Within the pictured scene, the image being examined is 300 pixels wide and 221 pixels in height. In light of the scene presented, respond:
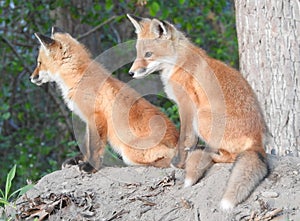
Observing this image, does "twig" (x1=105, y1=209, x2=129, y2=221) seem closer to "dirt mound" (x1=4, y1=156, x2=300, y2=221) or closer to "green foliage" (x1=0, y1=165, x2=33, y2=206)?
"dirt mound" (x1=4, y1=156, x2=300, y2=221)

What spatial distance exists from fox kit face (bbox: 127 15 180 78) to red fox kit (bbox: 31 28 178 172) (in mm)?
402

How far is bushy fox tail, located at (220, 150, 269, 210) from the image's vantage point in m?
5.06

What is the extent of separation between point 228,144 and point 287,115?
1538mm

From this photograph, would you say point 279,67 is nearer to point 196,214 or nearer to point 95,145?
point 95,145

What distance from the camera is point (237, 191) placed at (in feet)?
16.6

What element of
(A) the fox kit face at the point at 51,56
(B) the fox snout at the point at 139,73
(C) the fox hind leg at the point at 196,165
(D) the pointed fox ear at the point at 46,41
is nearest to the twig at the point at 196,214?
(C) the fox hind leg at the point at 196,165

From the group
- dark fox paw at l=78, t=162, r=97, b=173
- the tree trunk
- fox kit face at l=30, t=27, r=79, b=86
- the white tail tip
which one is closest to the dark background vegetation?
the tree trunk

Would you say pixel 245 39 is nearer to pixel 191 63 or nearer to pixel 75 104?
pixel 191 63

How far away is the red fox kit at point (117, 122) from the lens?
6.24 meters

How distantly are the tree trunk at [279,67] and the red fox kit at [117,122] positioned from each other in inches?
53.4

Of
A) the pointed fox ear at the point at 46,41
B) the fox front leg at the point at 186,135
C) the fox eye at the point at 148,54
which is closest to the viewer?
the fox front leg at the point at 186,135

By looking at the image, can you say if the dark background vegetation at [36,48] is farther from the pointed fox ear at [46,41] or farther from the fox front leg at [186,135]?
the fox front leg at [186,135]

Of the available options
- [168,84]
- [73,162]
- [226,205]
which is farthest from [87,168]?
[226,205]

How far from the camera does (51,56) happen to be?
22.4 ft
